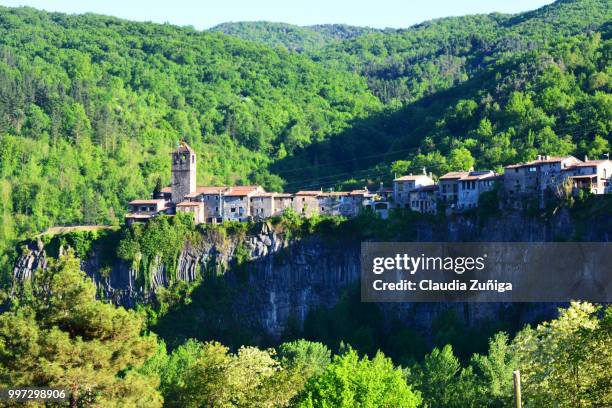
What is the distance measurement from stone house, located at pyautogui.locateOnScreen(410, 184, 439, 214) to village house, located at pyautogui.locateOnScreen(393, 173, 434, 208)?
0.46 meters

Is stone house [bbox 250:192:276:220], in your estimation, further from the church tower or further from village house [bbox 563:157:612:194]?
village house [bbox 563:157:612:194]

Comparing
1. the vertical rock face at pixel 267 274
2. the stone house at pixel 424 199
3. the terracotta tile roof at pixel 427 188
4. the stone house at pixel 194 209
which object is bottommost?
the vertical rock face at pixel 267 274

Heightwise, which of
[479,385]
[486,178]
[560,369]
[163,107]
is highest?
[163,107]

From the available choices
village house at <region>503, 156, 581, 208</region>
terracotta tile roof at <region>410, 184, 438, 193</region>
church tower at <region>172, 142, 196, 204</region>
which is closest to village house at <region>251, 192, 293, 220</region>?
church tower at <region>172, 142, 196, 204</region>

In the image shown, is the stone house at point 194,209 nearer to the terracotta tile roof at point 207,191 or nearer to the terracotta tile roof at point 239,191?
the terracotta tile roof at point 207,191

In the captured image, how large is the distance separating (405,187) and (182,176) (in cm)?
2131

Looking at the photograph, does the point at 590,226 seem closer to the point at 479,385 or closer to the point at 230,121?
the point at 479,385

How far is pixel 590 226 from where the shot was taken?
85938 mm

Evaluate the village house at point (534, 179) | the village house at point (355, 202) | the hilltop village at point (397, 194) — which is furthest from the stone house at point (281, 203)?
the village house at point (534, 179)

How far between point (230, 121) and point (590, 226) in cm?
9530

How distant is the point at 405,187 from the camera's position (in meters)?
101

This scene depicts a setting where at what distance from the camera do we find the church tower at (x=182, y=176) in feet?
358

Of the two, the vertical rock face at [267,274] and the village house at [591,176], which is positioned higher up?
the village house at [591,176]

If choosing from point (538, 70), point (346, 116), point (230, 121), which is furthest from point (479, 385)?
point (346, 116)
